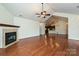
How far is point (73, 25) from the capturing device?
207 centimetres

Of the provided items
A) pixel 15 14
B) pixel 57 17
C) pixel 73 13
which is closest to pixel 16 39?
pixel 15 14

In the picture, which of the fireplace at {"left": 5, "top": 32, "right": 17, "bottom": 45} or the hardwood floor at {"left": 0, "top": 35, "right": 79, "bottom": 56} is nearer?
the hardwood floor at {"left": 0, "top": 35, "right": 79, "bottom": 56}

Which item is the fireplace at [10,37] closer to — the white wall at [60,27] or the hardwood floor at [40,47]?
the hardwood floor at [40,47]

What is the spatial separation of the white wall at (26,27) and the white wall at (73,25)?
1.59ft

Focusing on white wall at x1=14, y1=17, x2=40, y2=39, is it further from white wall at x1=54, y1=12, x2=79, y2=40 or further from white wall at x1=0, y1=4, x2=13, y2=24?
white wall at x1=54, y1=12, x2=79, y2=40

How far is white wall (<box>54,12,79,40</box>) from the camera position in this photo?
1.97 metres

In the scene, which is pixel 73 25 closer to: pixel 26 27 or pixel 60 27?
pixel 60 27

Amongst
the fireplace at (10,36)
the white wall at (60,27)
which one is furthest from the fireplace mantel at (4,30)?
the white wall at (60,27)

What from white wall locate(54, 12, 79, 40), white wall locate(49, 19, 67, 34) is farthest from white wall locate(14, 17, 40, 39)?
white wall locate(54, 12, 79, 40)

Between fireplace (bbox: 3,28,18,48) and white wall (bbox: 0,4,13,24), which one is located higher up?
white wall (bbox: 0,4,13,24)

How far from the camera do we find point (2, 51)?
1811 mm

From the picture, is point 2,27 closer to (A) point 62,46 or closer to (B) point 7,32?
(B) point 7,32

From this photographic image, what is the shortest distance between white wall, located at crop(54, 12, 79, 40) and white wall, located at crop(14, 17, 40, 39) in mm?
485

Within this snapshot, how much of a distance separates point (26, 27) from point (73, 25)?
2.83ft
